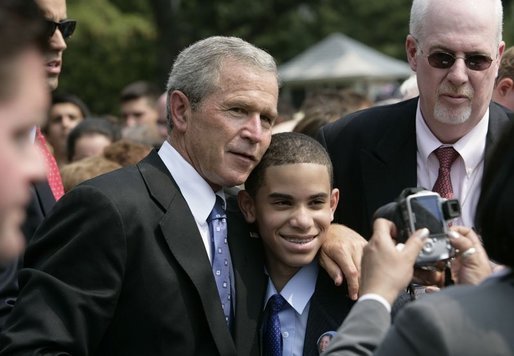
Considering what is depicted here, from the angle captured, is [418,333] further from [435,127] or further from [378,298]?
[435,127]

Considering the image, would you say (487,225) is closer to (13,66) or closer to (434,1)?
(13,66)

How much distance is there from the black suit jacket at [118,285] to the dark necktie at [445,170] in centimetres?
111

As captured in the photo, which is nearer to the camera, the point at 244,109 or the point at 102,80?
the point at 244,109

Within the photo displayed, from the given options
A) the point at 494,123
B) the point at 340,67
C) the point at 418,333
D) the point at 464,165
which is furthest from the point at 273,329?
the point at 340,67

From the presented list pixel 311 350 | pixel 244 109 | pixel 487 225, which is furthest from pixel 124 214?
pixel 487 225

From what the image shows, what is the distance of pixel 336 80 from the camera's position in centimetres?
1928

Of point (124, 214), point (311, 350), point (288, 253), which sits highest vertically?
point (124, 214)

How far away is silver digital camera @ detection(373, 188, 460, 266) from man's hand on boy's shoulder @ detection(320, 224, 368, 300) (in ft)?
2.81

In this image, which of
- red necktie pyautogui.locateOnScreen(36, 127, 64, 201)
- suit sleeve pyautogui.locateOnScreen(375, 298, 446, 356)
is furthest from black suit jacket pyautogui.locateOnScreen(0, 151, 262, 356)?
red necktie pyautogui.locateOnScreen(36, 127, 64, 201)

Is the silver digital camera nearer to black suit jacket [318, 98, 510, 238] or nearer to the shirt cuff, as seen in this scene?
the shirt cuff

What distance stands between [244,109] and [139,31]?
23.5 meters

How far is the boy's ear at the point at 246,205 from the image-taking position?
12.4 feet

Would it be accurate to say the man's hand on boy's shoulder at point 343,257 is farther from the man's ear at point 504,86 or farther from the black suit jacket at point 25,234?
the man's ear at point 504,86

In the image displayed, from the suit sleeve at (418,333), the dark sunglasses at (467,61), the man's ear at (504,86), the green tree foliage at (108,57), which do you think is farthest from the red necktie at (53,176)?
the green tree foliage at (108,57)
